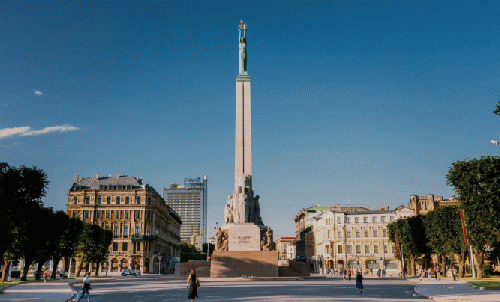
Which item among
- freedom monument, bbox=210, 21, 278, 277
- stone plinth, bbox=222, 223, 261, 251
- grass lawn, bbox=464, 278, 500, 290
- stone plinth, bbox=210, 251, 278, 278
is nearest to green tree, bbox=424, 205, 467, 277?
grass lawn, bbox=464, 278, 500, 290

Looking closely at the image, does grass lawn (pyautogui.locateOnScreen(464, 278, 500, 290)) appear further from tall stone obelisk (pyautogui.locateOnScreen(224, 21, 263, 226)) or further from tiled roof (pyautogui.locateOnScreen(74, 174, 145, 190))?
tiled roof (pyautogui.locateOnScreen(74, 174, 145, 190))

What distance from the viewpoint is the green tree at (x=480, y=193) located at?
3769cm

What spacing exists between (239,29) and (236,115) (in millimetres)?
13126

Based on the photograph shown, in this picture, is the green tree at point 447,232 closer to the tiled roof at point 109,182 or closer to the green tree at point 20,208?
the green tree at point 20,208

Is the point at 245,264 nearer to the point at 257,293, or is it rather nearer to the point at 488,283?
the point at 257,293

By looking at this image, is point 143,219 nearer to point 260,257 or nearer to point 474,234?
point 260,257

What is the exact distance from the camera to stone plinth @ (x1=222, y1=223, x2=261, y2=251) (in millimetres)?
49656

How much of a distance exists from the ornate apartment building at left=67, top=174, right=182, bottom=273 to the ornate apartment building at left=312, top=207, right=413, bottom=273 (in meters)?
39.4

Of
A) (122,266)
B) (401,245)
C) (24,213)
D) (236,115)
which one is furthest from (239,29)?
(122,266)

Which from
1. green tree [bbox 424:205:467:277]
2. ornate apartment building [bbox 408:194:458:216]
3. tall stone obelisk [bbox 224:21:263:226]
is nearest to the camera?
tall stone obelisk [bbox 224:21:263:226]

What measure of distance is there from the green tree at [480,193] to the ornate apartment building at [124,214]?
247 ft

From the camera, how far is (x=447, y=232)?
57.6 meters

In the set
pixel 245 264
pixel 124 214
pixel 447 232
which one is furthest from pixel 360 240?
pixel 245 264

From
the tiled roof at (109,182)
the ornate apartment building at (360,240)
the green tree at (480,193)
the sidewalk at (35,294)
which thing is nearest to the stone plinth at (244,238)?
the sidewalk at (35,294)
